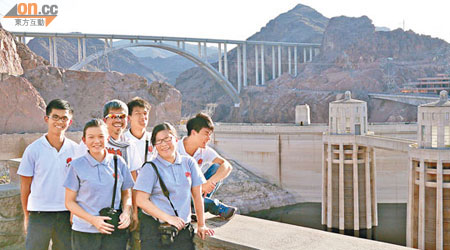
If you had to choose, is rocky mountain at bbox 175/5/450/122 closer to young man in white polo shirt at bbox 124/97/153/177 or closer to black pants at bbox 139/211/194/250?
young man in white polo shirt at bbox 124/97/153/177

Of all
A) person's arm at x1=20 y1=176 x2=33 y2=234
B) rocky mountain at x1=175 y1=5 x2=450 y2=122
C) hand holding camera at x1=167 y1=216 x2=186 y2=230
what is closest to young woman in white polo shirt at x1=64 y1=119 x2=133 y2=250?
hand holding camera at x1=167 y1=216 x2=186 y2=230

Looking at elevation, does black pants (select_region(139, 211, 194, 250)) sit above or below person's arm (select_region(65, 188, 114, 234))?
below

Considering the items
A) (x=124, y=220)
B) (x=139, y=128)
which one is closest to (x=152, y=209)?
(x=124, y=220)

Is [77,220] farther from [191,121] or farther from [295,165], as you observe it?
[295,165]

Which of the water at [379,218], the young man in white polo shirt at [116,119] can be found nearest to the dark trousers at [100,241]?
the young man in white polo shirt at [116,119]

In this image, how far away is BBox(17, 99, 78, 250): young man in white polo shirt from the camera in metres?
4.06

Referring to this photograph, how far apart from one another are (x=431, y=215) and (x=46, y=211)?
14.0 metres

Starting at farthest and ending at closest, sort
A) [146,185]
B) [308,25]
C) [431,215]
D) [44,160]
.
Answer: [308,25] < [431,215] < [44,160] < [146,185]

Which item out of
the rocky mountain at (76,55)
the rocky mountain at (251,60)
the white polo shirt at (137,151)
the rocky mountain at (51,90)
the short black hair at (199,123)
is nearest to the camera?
the white polo shirt at (137,151)

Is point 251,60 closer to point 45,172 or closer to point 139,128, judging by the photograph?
point 139,128

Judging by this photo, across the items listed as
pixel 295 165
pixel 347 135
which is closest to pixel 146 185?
pixel 347 135

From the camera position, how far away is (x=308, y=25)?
277 ft

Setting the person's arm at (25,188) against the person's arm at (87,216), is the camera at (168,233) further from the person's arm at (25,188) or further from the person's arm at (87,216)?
the person's arm at (25,188)

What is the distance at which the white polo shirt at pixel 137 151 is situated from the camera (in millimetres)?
4273
